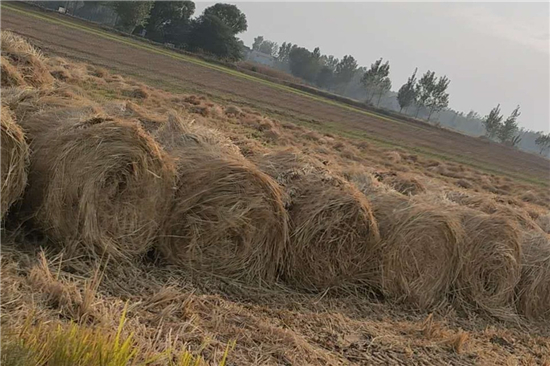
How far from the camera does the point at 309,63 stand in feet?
403

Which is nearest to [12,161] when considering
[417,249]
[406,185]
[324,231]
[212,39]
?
[324,231]

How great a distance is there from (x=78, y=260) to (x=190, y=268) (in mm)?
960

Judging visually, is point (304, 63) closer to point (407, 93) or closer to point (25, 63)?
point (407, 93)

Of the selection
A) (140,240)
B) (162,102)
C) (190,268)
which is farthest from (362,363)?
(162,102)

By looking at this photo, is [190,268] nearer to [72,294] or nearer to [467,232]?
[72,294]

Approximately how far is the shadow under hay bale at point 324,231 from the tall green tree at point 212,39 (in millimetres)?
63900

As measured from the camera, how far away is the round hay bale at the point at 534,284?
20.2ft

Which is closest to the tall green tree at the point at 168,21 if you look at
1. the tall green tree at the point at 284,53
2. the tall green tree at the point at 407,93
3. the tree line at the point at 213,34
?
the tree line at the point at 213,34

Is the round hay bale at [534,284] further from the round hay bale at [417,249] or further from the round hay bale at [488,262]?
the round hay bale at [417,249]

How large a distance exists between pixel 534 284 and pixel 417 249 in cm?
189

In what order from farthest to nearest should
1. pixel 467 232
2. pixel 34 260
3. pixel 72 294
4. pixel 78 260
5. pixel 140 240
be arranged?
1. pixel 467 232
2. pixel 140 240
3. pixel 78 260
4. pixel 34 260
5. pixel 72 294

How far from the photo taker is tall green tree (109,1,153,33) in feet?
213

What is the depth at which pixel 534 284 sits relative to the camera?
241 inches

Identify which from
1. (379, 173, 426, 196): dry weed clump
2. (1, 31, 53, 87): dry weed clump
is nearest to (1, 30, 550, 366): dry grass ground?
(379, 173, 426, 196): dry weed clump
